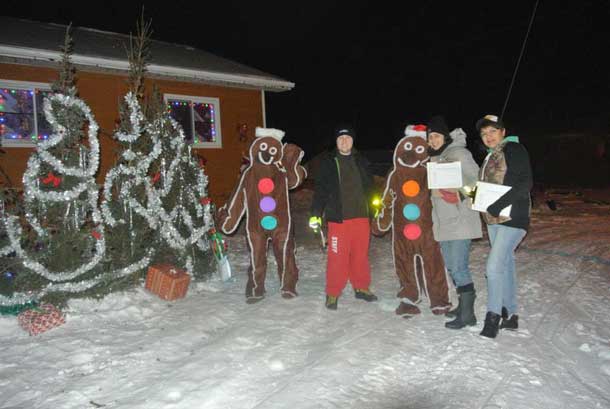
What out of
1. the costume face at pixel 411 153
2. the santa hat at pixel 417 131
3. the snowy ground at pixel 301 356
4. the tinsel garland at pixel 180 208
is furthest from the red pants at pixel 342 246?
the tinsel garland at pixel 180 208

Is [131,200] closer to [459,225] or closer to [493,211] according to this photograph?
[459,225]

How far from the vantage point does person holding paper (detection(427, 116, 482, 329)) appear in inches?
179

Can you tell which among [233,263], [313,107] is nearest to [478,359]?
[233,263]

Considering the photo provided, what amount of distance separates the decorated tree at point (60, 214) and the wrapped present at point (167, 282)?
63 cm

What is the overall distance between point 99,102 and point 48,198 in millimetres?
5317

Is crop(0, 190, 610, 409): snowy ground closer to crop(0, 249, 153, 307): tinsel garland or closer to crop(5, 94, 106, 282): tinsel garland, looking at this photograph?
crop(0, 249, 153, 307): tinsel garland

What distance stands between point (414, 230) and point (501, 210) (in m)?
1.03

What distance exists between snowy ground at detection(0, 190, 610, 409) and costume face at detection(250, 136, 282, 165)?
1.71 m

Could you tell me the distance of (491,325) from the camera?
4348 millimetres

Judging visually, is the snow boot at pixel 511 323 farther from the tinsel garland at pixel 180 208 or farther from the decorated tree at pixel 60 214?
the decorated tree at pixel 60 214

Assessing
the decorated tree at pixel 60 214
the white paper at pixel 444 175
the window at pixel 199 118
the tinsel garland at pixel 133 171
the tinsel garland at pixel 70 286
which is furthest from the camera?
the window at pixel 199 118

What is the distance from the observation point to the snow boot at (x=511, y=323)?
14.8 ft

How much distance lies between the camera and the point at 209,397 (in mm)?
3354

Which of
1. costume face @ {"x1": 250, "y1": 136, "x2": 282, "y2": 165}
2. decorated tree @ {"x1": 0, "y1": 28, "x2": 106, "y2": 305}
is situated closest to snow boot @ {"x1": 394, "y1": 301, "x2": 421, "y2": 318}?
costume face @ {"x1": 250, "y1": 136, "x2": 282, "y2": 165}
